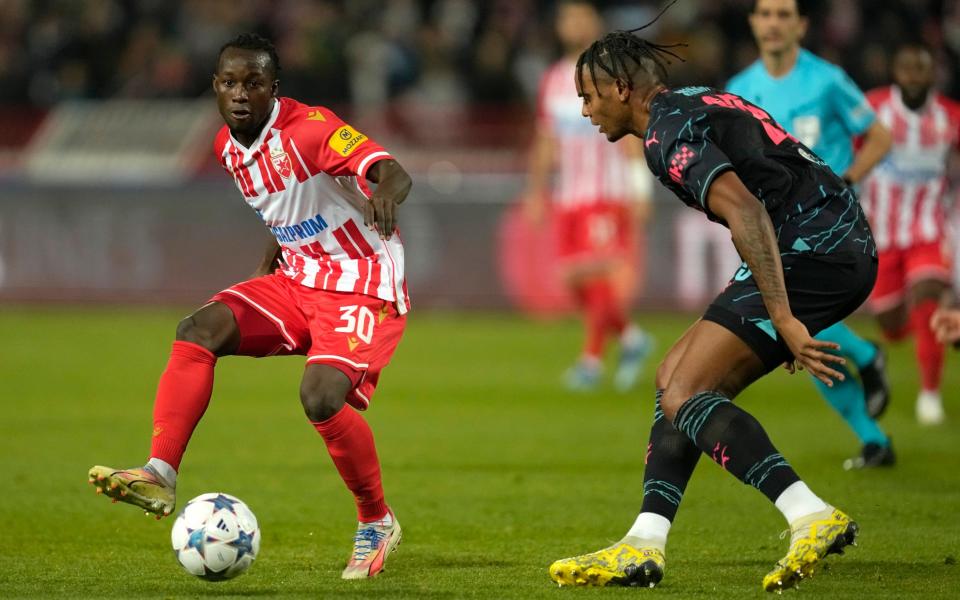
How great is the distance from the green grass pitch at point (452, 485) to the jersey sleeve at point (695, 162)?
1348 mm

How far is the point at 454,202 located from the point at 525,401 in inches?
232

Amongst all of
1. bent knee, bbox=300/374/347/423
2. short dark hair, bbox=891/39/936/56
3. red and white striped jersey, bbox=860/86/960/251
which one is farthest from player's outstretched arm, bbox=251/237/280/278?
short dark hair, bbox=891/39/936/56

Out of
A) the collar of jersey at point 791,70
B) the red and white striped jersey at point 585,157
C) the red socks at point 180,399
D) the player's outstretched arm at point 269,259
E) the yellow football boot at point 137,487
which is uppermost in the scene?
the collar of jersey at point 791,70

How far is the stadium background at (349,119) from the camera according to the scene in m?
16.1

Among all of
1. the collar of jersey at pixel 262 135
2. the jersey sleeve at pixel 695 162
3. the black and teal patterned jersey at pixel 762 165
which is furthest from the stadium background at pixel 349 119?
the jersey sleeve at pixel 695 162

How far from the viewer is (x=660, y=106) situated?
4844 mm

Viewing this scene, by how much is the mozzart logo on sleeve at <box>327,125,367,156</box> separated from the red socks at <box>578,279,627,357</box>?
20.0ft

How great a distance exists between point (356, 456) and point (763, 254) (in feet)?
5.50

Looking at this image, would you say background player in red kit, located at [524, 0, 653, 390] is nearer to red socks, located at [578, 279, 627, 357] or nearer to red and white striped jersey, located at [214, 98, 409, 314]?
red socks, located at [578, 279, 627, 357]

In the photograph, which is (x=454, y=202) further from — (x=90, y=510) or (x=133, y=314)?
(x=90, y=510)

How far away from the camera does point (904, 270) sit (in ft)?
31.2

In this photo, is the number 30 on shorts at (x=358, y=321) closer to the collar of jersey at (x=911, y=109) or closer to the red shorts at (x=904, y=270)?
the red shorts at (x=904, y=270)

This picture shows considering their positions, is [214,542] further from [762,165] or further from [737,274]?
[762,165]

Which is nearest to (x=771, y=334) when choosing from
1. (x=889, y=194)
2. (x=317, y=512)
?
(x=317, y=512)
